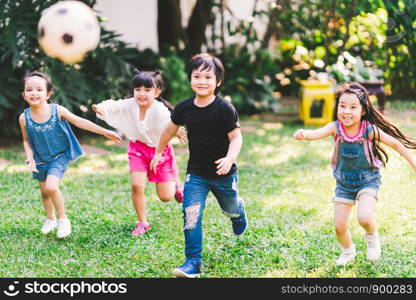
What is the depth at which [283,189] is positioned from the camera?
17.1 feet

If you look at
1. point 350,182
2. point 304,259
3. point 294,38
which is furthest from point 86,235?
point 294,38

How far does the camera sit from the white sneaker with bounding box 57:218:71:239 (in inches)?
159

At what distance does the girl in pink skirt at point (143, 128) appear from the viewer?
4.12 meters

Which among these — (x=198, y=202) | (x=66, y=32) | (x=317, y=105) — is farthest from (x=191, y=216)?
(x=317, y=105)

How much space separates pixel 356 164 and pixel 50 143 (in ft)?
6.32

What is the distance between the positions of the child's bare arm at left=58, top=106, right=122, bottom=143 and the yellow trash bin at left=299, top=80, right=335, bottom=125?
4.45 metres

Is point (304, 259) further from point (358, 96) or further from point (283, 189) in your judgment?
point (283, 189)

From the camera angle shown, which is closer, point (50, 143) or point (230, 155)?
point (230, 155)

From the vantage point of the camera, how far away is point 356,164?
3406 millimetres

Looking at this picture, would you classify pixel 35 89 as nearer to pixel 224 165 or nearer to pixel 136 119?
pixel 136 119

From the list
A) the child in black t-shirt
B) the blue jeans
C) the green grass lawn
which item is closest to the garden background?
the green grass lawn

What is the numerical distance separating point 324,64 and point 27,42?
153 inches

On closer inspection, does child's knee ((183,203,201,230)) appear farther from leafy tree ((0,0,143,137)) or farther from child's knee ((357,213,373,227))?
leafy tree ((0,0,143,137))

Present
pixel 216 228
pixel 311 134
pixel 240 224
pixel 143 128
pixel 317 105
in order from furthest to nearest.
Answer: pixel 317 105 < pixel 216 228 < pixel 143 128 < pixel 240 224 < pixel 311 134
